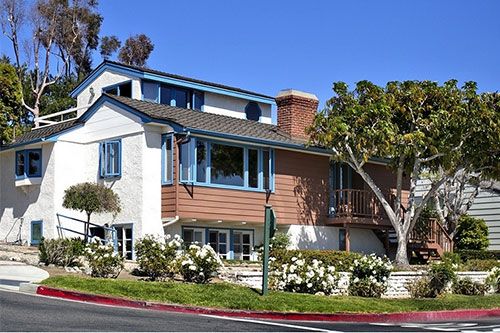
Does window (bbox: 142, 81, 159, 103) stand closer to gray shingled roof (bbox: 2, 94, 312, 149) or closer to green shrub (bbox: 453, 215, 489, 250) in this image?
gray shingled roof (bbox: 2, 94, 312, 149)

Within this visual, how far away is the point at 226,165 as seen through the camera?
1117 inches

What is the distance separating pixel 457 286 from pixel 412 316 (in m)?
6.45

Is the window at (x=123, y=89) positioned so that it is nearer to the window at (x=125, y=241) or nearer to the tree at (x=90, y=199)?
the tree at (x=90, y=199)

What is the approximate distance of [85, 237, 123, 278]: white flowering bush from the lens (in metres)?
21.0

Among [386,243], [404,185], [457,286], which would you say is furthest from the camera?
[404,185]

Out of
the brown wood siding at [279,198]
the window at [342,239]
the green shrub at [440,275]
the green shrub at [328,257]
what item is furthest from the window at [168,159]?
the green shrub at [440,275]

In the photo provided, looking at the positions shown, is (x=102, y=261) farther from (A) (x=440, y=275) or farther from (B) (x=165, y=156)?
(A) (x=440, y=275)

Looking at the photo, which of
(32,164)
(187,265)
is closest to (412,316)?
(187,265)

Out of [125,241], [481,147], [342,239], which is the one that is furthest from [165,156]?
[481,147]

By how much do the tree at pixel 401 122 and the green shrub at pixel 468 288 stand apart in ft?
10.9

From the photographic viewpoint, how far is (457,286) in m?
25.5

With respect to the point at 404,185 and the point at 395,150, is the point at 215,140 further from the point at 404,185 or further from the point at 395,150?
the point at 404,185

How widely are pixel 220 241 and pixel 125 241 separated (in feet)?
11.6

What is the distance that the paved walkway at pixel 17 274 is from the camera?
18.8 m
